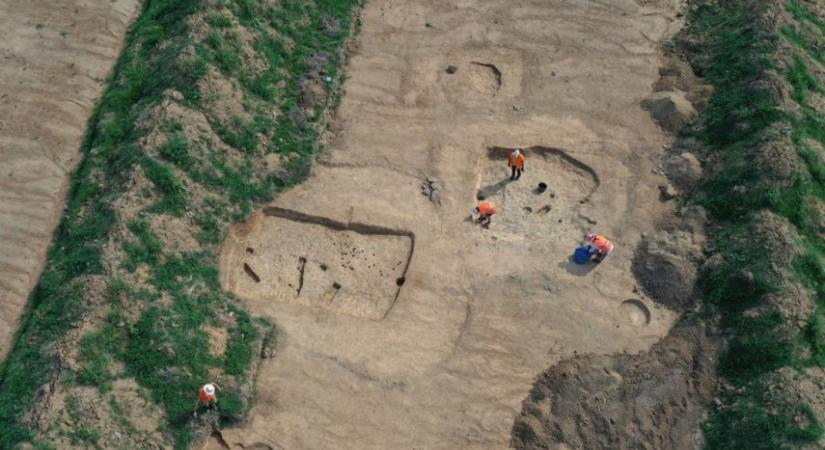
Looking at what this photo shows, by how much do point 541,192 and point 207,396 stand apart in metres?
13.6

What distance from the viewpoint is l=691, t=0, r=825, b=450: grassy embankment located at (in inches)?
873

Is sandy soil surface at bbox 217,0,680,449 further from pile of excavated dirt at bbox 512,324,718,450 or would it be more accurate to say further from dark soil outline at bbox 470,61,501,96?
pile of excavated dirt at bbox 512,324,718,450

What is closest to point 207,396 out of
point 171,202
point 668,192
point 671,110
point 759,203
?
point 171,202

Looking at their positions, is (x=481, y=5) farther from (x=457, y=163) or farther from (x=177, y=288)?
(x=177, y=288)

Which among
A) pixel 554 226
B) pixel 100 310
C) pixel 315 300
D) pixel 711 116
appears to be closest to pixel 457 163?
pixel 554 226

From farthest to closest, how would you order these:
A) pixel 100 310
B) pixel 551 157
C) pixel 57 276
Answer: pixel 551 157
pixel 57 276
pixel 100 310

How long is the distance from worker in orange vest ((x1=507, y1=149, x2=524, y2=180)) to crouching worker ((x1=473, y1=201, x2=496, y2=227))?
176 centimetres

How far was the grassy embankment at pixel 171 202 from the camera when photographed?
856 inches

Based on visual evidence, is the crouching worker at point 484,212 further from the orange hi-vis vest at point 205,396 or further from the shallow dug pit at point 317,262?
the orange hi-vis vest at point 205,396

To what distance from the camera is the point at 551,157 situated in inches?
1123

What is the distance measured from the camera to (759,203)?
84.4ft

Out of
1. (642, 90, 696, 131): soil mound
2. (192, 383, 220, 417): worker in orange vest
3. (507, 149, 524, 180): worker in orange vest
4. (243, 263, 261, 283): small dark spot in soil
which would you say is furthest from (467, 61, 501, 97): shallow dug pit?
(192, 383, 220, 417): worker in orange vest

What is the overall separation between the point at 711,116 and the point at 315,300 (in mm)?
16550

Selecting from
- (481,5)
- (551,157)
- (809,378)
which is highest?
(481,5)
